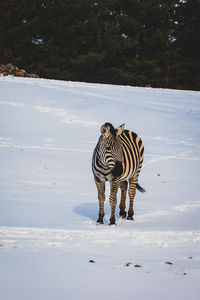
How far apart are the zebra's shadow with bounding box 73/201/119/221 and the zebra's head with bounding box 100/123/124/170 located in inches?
54.5

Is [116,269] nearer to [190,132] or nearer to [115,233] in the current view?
[115,233]

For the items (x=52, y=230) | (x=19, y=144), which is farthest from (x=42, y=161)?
(x=52, y=230)

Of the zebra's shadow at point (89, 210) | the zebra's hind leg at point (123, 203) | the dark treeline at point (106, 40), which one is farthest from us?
the dark treeline at point (106, 40)

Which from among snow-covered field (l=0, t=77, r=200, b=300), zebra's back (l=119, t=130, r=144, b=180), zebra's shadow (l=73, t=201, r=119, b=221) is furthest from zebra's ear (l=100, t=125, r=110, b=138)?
zebra's shadow (l=73, t=201, r=119, b=221)

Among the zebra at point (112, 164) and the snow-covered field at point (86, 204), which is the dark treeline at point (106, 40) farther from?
the zebra at point (112, 164)

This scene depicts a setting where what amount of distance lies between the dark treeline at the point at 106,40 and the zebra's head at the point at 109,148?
1352 inches

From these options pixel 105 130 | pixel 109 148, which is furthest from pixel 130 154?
pixel 105 130

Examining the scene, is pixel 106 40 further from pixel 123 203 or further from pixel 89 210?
pixel 123 203

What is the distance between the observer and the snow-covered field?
534cm

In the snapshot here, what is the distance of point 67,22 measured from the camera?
4581 centimetres

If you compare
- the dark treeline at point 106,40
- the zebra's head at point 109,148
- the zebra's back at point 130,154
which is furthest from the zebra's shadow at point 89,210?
the dark treeline at point 106,40

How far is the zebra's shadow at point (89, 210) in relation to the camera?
382 inches

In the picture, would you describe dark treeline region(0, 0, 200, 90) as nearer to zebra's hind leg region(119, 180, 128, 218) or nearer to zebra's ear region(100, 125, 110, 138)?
zebra's hind leg region(119, 180, 128, 218)

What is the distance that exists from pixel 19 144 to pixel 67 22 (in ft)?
98.9
